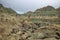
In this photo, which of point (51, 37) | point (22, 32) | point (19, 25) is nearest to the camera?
point (51, 37)

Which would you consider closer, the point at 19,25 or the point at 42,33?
the point at 42,33

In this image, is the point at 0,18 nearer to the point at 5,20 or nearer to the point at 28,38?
the point at 5,20

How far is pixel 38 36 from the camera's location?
425 inches

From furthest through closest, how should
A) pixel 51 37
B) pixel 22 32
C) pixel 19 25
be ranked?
pixel 19 25, pixel 22 32, pixel 51 37

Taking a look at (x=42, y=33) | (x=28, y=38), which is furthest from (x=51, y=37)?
(x=28, y=38)

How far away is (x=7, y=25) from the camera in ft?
41.9

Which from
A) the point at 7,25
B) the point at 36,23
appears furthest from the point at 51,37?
the point at 7,25

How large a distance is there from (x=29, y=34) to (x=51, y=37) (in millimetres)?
1365

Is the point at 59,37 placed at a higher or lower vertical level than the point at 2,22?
lower

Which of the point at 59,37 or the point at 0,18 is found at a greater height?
the point at 0,18

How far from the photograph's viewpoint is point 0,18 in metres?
12.8

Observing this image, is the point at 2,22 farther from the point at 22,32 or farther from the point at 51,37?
the point at 51,37

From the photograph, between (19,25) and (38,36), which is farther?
(19,25)

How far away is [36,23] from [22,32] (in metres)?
1.50
